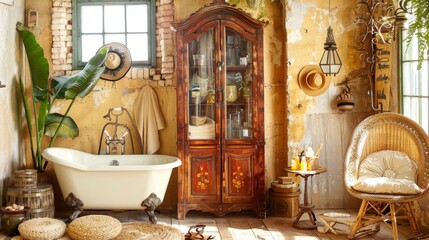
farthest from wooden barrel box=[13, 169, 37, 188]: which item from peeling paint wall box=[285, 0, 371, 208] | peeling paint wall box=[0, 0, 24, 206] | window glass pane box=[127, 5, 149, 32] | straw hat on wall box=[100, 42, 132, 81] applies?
peeling paint wall box=[285, 0, 371, 208]

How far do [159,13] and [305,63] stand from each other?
1.86m

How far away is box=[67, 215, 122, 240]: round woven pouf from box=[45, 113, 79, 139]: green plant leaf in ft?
5.15

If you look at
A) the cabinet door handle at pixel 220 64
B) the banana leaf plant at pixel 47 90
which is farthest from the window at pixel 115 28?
the cabinet door handle at pixel 220 64

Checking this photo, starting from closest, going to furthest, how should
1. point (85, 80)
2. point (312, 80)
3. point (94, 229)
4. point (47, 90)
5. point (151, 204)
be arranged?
point (94, 229) → point (151, 204) → point (85, 80) → point (47, 90) → point (312, 80)

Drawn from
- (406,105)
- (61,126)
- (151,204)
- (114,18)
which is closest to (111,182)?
(151,204)

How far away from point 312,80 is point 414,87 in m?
1.25

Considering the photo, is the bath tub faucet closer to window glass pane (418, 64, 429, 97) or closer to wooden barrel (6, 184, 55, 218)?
wooden barrel (6, 184, 55, 218)

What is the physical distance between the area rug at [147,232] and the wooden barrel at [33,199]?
89 cm

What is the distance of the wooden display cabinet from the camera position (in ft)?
22.6

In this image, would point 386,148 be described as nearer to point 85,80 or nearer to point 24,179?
point 85,80

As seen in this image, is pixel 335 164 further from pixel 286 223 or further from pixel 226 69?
pixel 226 69

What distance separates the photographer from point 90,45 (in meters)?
7.52

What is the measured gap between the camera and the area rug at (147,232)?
592 centimetres

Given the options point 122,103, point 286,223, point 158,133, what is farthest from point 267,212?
point 122,103
